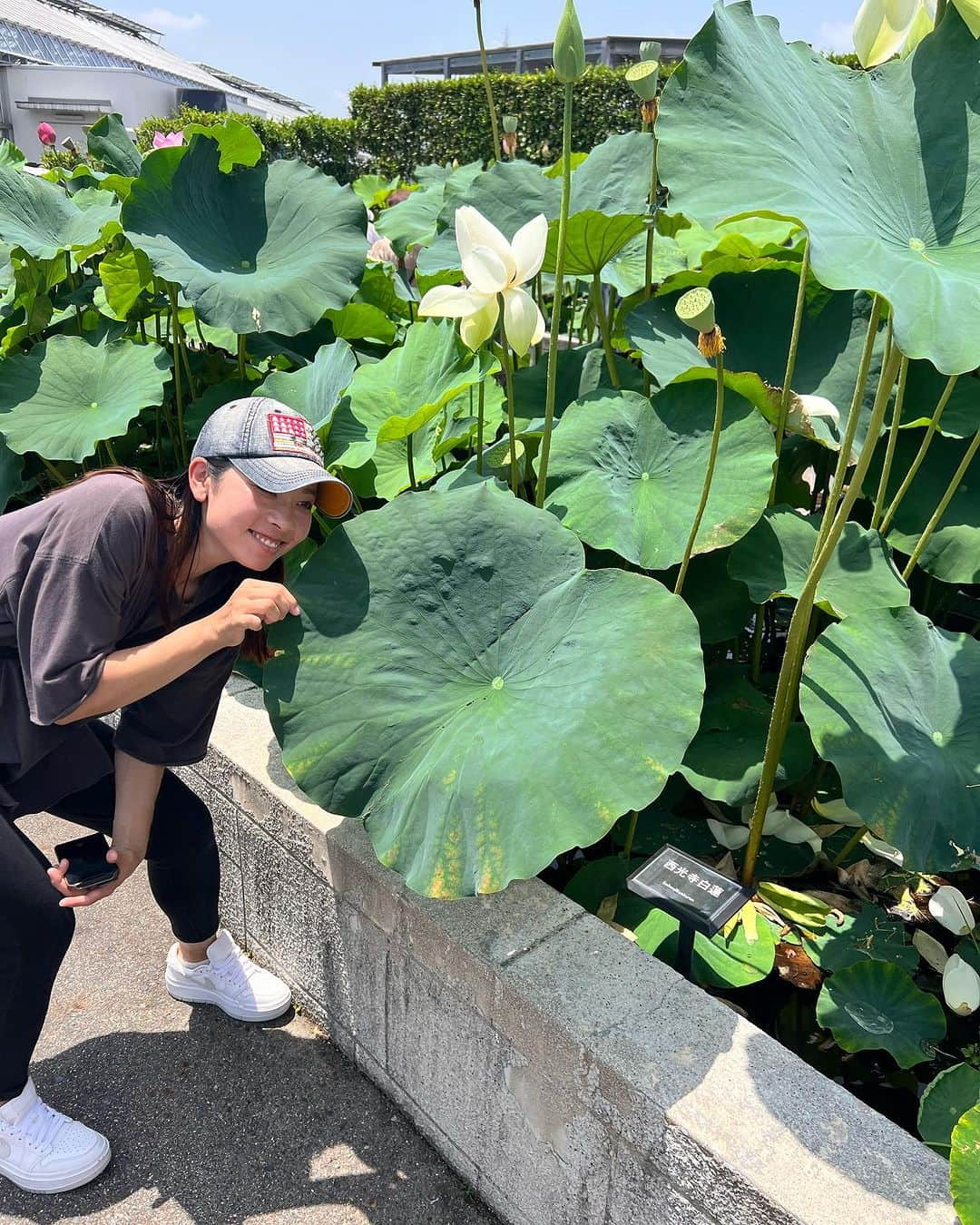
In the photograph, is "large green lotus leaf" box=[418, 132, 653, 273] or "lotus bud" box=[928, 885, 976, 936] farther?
"large green lotus leaf" box=[418, 132, 653, 273]

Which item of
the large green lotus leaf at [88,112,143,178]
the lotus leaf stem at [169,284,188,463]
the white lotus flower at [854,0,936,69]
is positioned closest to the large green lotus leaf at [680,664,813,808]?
the white lotus flower at [854,0,936,69]

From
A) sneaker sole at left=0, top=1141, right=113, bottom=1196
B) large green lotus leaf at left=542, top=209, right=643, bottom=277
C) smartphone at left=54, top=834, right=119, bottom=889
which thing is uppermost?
large green lotus leaf at left=542, top=209, right=643, bottom=277

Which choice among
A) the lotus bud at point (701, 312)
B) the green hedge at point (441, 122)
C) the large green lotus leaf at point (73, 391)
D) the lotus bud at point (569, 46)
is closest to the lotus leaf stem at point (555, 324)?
the lotus bud at point (569, 46)

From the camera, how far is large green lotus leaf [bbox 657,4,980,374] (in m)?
0.93

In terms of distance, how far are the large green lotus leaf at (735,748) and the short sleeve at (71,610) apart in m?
0.82

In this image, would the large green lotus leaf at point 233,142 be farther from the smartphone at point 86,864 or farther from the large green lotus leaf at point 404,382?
the smartphone at point 86,864

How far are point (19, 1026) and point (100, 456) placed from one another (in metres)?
1.59

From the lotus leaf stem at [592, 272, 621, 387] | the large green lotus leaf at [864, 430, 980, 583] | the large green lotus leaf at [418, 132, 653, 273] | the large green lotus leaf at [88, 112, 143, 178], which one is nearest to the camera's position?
the large green lotus leaf at [864, 430, 980, 583]

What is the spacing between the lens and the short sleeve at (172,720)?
1378mm

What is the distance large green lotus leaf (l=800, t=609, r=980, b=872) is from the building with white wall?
58.0 feet

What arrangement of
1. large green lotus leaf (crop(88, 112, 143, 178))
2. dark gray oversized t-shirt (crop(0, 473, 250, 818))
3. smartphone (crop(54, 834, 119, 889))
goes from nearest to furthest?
1. dark gray oversized t-shirt (crop(0, 473, 250, 818))
2. smartphone (crop(54, 834, 119, 889))
3. large green lotus leaf (crop(88, 112, 143, 178))

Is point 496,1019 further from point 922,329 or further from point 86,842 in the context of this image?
point 922,329

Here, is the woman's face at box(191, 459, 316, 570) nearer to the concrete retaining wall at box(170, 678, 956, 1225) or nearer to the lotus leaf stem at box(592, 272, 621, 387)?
the concrete retaining wall at box(170, 678, 956, 1225)

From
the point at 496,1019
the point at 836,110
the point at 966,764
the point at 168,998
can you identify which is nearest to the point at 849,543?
the point at 966,764
